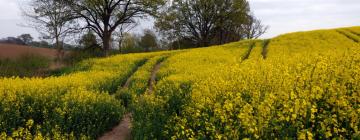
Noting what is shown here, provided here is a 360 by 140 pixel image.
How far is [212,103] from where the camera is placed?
1154 centimetres

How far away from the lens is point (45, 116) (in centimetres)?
1611

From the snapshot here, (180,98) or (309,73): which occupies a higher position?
(309,73)

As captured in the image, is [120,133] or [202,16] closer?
[120,133]

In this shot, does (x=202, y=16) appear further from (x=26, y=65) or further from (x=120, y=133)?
(x=120, y=133)

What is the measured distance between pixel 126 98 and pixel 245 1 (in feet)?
145

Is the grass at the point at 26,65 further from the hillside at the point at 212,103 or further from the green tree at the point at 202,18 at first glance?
the green tree at the point at 202,18

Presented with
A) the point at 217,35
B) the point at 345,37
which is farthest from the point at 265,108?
the point at 217,35

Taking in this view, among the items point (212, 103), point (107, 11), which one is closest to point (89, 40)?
point (107, 11)

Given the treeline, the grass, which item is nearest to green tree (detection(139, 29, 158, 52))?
the treeline

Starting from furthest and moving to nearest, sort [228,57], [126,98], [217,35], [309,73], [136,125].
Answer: [217,35] → [228,57] → [126,98] → [136,125] → [309,73]

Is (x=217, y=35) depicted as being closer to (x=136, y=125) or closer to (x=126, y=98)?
(x=126, y=98)

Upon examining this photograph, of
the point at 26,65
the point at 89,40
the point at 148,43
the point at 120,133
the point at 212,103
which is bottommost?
the point at 120,133

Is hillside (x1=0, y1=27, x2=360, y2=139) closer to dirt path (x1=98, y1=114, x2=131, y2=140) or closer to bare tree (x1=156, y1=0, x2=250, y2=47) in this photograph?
dirt path (x1=98, y1=114, x2=131, y2=140)

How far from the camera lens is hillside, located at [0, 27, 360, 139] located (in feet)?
27.4
